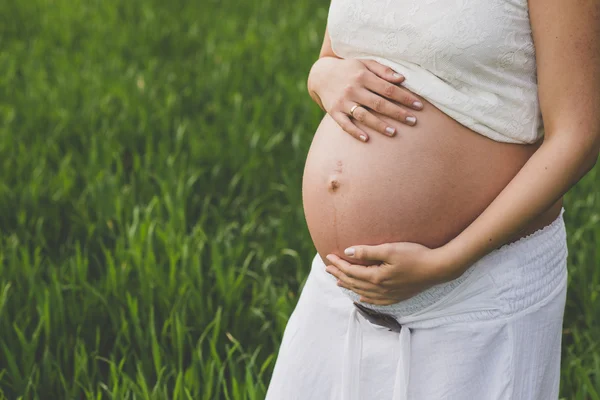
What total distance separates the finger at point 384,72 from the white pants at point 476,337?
0.32 m

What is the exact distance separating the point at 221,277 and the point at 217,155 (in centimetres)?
96

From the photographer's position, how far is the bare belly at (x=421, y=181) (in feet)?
4.06

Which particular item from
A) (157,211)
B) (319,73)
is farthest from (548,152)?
(157,211)

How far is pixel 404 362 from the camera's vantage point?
1283mm

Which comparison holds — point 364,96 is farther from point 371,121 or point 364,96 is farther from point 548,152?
point 548,152

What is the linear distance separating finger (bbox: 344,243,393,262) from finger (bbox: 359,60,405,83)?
0.27m

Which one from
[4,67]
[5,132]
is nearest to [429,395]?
[5,132]

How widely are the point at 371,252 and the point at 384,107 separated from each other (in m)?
0.23

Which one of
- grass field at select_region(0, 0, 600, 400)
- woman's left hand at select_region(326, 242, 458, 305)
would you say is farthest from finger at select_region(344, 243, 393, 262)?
grass field at select_region(0, 0, 600, 400)

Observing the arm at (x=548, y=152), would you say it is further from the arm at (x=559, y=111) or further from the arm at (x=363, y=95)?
the arm at (x=363, y=95)

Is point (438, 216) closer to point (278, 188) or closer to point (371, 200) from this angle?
point (371, 200)

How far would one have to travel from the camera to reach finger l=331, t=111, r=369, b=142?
1304 millimetres

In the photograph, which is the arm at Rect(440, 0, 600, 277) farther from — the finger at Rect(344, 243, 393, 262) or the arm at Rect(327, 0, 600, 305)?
the finger at Rect(344, 243, 393, 262)

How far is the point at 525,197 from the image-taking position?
1160 millimetres
